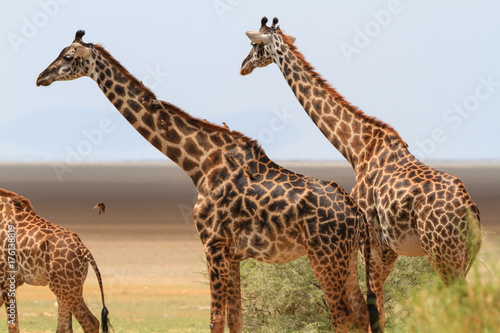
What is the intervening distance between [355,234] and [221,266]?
141 centimetres

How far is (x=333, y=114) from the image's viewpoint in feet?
33.3

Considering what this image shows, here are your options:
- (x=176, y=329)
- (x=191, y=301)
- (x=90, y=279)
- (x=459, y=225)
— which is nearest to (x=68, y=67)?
(x=459, y=225)

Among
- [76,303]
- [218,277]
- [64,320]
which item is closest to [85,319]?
[76,303]

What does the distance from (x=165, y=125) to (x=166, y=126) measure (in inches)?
0.7

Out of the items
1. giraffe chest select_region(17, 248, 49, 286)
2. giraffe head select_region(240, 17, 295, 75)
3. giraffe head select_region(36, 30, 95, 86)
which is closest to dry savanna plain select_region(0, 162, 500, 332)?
giraffe chest select_region(17, 248, 49, 286)

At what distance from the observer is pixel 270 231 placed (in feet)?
27.7

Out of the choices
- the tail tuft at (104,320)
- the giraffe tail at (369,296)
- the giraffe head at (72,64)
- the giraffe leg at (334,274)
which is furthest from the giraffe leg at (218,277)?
the giraffe head at (72,64)

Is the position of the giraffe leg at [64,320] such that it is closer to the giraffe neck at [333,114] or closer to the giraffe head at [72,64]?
the giraffe head at [72,64]

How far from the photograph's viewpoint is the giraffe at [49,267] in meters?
10.3

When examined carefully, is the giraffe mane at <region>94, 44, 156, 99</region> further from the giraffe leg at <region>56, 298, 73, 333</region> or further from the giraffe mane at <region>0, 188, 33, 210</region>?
the giraffe leg at <region>56, 298, 73, 333</region>

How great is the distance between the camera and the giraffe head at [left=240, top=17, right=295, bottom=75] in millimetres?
10328

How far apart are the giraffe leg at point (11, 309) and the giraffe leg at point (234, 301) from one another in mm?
3071

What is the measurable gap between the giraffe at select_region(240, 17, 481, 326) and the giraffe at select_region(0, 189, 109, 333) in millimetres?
3161

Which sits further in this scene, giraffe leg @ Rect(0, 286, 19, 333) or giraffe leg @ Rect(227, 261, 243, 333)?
giraffe leg @ Rect(0, 286, 19, 333)
